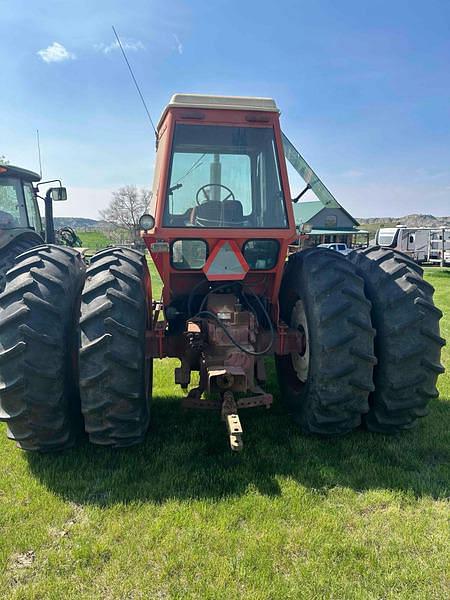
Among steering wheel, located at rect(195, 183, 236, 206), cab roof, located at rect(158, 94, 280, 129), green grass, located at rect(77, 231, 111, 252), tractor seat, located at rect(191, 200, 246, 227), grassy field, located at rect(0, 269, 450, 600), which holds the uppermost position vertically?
cab roof, located at rect(158, 94, 280, 129)

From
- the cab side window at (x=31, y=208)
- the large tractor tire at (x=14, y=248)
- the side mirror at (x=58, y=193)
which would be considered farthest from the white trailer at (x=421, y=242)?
the large tractor tire at (x=14, y=248)

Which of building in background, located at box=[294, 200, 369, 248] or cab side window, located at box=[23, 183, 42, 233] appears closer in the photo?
cab side window, located at box=[23, 183, 42, 233]

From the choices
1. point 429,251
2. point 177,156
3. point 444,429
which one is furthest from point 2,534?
point 429,251

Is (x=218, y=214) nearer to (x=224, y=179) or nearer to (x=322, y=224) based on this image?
(x=224, y=179)

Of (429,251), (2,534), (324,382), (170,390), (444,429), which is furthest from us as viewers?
(429,251)

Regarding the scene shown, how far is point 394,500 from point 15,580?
2297 mm

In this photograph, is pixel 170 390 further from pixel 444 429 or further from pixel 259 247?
pixel 444 429

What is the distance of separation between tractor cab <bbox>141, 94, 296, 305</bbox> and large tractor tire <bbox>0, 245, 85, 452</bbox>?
832 mm

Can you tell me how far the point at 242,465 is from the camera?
3336mm

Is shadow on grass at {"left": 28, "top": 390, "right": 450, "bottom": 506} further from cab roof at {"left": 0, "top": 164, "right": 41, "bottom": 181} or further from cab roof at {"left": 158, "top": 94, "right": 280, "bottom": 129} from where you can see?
cab roof at {"left": 0, "top": 164, "right": 41, "bottom": 181}

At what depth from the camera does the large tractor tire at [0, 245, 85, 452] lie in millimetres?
3004

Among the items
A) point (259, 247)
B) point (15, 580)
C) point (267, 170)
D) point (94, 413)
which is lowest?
point (15, 580)

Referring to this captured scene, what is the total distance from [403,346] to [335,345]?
554 millimetres

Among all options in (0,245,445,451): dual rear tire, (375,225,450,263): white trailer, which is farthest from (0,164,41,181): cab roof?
(375,225,450,263): white trailer
